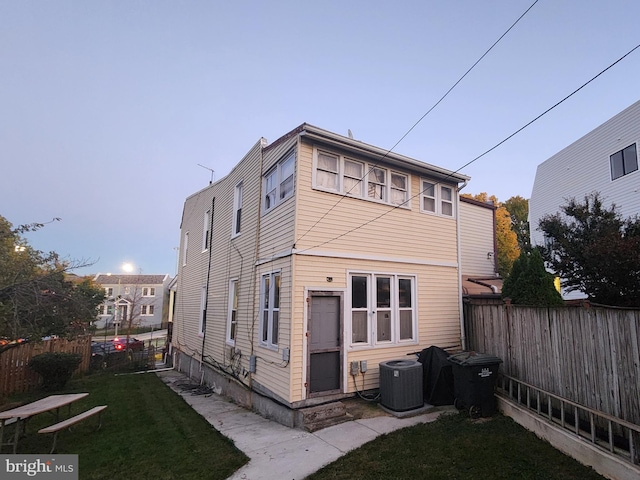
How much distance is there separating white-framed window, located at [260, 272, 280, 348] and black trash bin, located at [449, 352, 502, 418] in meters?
3.82

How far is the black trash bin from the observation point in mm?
6164

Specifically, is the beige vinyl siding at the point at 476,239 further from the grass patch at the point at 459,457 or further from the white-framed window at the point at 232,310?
the white-framed window at the point at 232,310

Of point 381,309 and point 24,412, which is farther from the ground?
point 381,309

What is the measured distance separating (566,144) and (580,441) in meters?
19.7

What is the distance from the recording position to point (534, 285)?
305 inches

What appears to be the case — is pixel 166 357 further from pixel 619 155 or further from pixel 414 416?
pixel 619 155

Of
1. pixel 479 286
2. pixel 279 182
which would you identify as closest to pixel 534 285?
pixel 479 286

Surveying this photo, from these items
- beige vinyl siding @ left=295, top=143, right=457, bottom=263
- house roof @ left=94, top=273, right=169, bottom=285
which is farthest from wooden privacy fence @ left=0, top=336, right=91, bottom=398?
house roof @ left=94, top=273, right=169, bottom=285

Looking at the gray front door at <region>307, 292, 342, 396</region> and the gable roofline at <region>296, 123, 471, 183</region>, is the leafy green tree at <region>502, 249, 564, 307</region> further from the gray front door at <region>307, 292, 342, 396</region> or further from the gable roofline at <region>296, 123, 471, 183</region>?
the gray front door at <region>307, 292, 342, 396</region>

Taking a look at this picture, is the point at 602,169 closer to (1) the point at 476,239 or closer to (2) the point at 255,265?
(1) the point at 476,239

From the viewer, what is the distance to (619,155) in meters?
15.4

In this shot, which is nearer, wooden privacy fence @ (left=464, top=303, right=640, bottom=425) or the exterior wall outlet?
wooden privacy fence @ (left=464, top=303, right=640, bottom=425)

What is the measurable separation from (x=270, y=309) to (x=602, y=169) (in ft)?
58.2

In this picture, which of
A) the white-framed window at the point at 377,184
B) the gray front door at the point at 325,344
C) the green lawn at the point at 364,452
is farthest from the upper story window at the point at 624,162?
the gray front door at the point at 325,344
